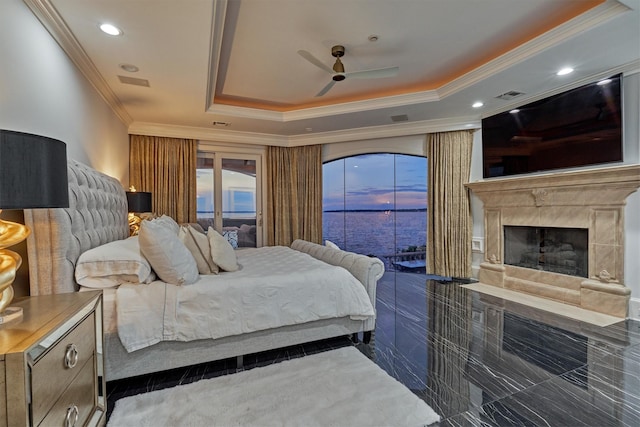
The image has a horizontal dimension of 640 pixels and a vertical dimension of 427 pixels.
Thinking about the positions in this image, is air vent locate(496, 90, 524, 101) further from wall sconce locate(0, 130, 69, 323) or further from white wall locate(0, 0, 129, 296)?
white wall locate(0, 0, 129, 296)

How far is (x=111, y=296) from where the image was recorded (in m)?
1.91

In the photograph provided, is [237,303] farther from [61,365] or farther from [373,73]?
[373,73]

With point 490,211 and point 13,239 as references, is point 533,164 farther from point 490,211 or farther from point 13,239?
point 13,239

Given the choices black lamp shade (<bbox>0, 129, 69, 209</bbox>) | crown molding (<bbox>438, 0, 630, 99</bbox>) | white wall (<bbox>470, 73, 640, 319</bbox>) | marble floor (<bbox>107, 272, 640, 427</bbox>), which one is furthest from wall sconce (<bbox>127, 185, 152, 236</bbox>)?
white wall (<bbox>470, 73, 640, 319</bbox>)

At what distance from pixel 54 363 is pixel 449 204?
5.00m

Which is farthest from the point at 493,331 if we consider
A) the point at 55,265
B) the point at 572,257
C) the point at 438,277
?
the point at 55,265

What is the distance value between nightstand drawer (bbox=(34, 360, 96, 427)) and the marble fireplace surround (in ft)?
15.0

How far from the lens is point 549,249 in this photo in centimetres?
405

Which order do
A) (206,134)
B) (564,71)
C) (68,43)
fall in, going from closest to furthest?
(68,43) < (564,71) < (206,134)

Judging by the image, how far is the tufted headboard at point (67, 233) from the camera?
5.63ft

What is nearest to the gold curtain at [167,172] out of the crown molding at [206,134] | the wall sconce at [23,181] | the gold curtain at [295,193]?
the crown molding at [206,134]

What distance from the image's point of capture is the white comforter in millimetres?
1898

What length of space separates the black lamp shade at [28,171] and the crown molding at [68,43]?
1.54 m

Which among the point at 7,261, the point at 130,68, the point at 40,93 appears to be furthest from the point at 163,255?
the point at 130,68
